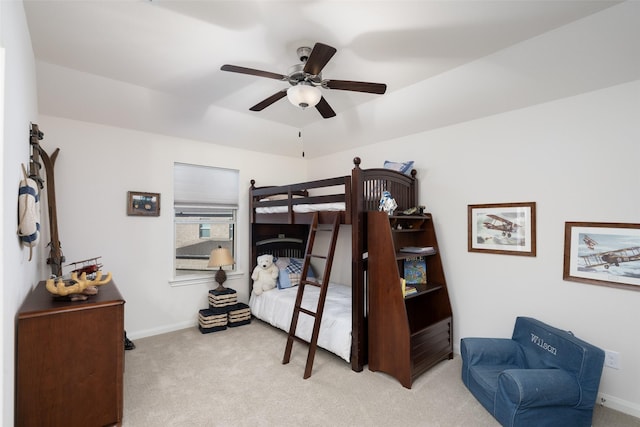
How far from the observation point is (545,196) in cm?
264

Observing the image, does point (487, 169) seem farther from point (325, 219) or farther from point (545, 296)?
point (325, 219)

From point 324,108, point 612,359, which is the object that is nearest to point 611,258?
point 612,359

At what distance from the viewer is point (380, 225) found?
2.83 meters

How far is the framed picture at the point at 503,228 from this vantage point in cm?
273

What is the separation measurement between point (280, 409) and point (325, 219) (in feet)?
5.55

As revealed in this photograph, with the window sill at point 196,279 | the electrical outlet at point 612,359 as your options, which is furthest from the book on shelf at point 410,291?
the window sill at point 196,279

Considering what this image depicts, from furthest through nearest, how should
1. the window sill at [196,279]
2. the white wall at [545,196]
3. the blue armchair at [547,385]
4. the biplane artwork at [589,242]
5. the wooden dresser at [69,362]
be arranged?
the window sill at [196,279] → the biplane artwork at [589,242] → the white wall at [545,196] → the blue armchair at [547,385] → the wooden dresser at [69,362]

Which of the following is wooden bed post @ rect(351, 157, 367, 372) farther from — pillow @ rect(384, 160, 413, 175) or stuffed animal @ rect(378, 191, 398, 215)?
pillow @ rect(384, 160, 413, 175)

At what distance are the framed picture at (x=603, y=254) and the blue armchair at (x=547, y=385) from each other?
526 millimetres

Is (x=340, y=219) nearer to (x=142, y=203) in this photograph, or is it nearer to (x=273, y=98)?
(x=273, y=98)

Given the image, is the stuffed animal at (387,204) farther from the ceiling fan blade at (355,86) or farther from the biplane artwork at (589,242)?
the biplane artwork at (589,242)

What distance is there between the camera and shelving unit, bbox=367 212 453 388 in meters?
2.59

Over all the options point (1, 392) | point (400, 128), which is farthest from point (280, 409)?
point (400, 128)

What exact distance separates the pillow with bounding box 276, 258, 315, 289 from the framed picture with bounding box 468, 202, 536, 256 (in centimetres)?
209
